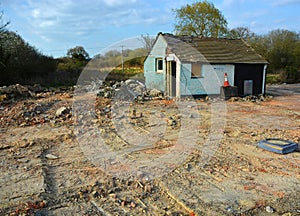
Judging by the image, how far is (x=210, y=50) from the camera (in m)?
14.4

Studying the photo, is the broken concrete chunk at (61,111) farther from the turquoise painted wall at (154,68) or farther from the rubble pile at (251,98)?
the rubble pile at (251,98)

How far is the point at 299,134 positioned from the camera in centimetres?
696

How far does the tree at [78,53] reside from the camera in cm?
2861

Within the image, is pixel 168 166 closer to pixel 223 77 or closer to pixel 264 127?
pixel 264 127

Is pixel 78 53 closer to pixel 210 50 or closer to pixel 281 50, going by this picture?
pixel 210 50

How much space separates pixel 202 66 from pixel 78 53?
19.1 m

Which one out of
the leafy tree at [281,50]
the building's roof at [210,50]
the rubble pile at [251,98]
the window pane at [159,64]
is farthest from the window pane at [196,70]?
the leafy tree at [281,50]

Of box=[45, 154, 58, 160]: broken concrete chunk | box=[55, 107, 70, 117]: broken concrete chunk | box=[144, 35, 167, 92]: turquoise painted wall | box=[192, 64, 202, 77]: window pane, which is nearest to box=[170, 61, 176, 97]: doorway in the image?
box=[144, 35, 167, 92]: turquoise painted wall

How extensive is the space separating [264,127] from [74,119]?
19.6ft

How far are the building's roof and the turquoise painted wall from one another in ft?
1.93

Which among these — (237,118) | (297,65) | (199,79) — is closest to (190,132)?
(237,118)

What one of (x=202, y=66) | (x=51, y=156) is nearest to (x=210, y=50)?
(x=202, y=66)

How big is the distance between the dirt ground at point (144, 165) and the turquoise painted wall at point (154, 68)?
20.3ft

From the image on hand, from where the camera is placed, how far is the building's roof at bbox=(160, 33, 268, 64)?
13.6 meters
